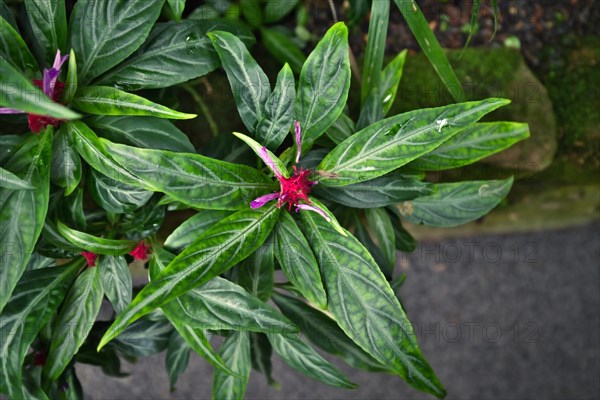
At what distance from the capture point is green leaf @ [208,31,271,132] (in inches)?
34.3

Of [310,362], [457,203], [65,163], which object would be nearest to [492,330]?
[457,203]

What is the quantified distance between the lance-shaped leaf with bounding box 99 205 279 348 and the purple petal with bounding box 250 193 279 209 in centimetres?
2

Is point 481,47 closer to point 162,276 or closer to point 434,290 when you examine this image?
point 434,290

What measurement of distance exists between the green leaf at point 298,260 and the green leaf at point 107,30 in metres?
0.38

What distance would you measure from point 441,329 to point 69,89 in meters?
1.46

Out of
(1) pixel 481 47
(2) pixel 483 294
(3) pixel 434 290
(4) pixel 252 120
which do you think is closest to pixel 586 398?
(2) pixel 483 294

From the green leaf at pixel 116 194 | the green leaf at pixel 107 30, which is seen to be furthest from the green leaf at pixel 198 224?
the green leaf at pixel 107 30

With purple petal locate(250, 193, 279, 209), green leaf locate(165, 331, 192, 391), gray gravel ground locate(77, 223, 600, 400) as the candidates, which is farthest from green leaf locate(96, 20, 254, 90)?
gray gravel ground locate(77, 223, 600, 400)

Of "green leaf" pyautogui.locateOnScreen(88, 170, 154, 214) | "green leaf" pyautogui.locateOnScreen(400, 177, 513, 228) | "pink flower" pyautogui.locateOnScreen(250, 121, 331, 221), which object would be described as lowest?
"green leaf" pyautogui.locateOnScreen(400, 177, 513, 228)

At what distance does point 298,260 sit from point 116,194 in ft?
1.03

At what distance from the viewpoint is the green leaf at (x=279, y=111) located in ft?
2.84

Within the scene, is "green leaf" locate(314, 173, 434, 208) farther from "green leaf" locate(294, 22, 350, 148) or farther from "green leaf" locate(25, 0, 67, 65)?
"green leaf" locate(25, 0, 67, 65)

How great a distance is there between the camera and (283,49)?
4.28 ft

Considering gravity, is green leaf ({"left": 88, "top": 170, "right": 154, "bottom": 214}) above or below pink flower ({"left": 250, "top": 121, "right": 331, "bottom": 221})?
above
